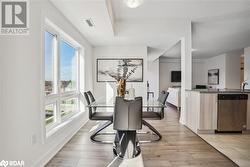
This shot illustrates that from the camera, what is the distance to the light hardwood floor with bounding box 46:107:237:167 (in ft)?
7.84

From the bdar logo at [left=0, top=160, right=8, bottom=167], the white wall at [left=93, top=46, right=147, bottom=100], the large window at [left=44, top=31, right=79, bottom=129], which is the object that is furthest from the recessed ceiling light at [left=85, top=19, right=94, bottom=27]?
the bdar logo at [left=0, top=160, right=8, bottom=167]

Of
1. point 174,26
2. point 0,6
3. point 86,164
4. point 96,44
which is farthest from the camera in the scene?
point 96,44

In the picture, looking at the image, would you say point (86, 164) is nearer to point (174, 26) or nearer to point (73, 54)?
point (73, 54)

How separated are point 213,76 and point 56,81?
26.8ft

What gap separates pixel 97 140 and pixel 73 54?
222 cm

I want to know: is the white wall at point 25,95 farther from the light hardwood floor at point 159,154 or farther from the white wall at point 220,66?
the white wall at point 220,66

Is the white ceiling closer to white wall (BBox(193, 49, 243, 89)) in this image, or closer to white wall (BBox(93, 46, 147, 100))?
white wall (BBox(93, 46, 147, 100))

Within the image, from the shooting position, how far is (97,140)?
329 centimetres

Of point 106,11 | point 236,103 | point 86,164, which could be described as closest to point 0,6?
point 106,11

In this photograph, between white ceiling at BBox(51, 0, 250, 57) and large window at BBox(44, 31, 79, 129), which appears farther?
white ceiling at BBox(51, 0, 250, 57)

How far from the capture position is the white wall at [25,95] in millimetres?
1735

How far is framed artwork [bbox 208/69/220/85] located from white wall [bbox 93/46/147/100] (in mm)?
4871
